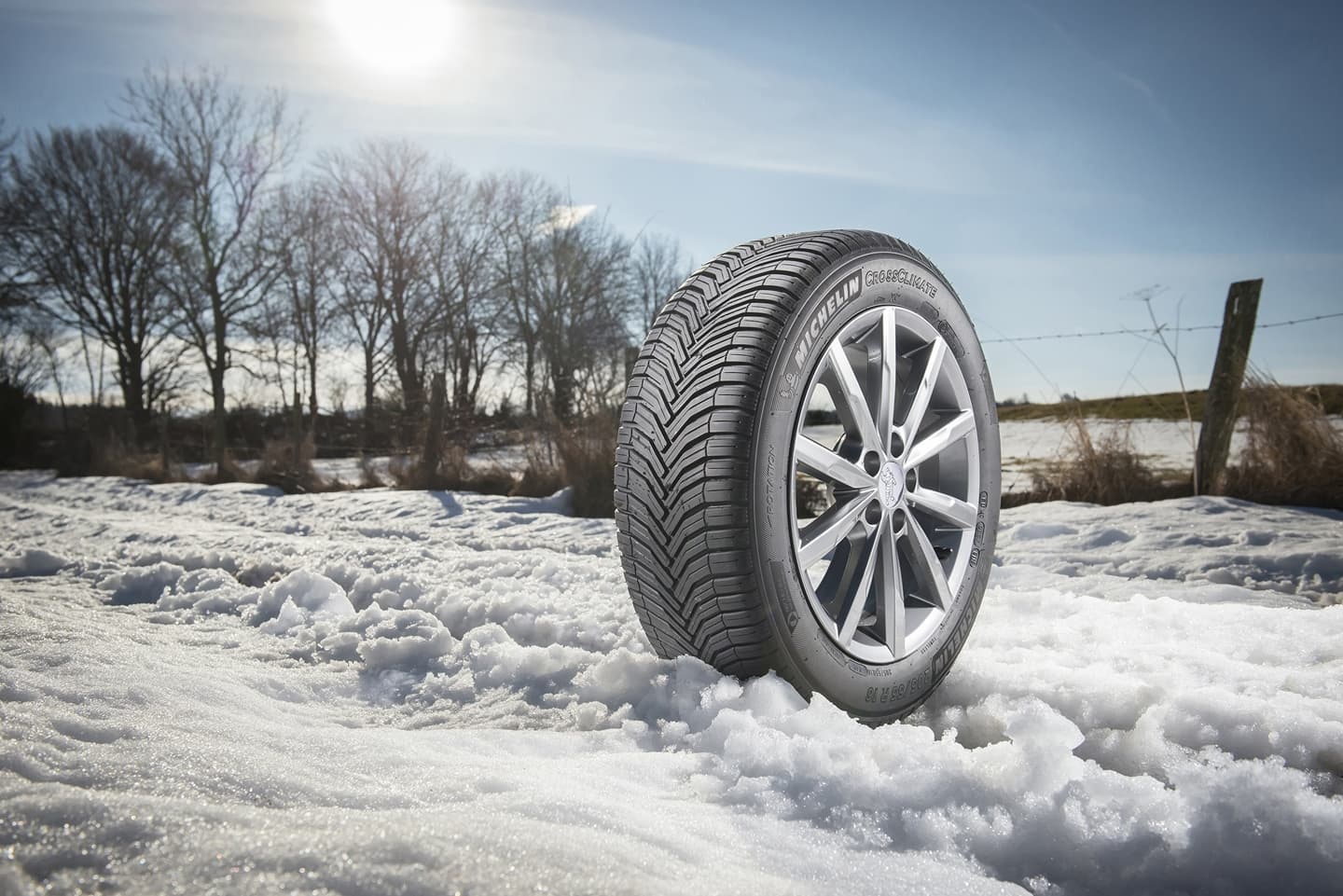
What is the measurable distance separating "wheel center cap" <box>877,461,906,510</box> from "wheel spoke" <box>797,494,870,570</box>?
0.24 feet

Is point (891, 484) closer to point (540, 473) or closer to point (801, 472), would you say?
point (801, 472)

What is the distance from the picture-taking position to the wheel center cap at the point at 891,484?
220cm

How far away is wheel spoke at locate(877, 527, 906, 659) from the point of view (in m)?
2.14

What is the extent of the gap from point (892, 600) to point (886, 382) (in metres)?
0.63

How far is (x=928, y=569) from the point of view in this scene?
2.34 m

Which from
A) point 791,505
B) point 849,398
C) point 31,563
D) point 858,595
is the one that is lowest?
point 31,563

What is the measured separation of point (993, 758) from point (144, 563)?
4.66 m

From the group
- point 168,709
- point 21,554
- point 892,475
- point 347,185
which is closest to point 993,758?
point 892,475

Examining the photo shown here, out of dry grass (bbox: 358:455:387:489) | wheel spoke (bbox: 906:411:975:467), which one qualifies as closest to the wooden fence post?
wheel spoke (bbox: 906:411:975:467)

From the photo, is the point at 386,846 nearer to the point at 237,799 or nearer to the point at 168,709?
the point at 237,799

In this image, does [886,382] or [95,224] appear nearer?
[886,382]

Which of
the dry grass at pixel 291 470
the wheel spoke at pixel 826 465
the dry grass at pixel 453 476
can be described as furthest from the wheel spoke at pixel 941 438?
the dry grass at pixel 291 470

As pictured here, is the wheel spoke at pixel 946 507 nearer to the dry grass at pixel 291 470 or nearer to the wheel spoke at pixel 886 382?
the wheel spoke at pixel 886 382

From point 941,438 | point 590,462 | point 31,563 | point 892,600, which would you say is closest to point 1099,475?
point 590,462
